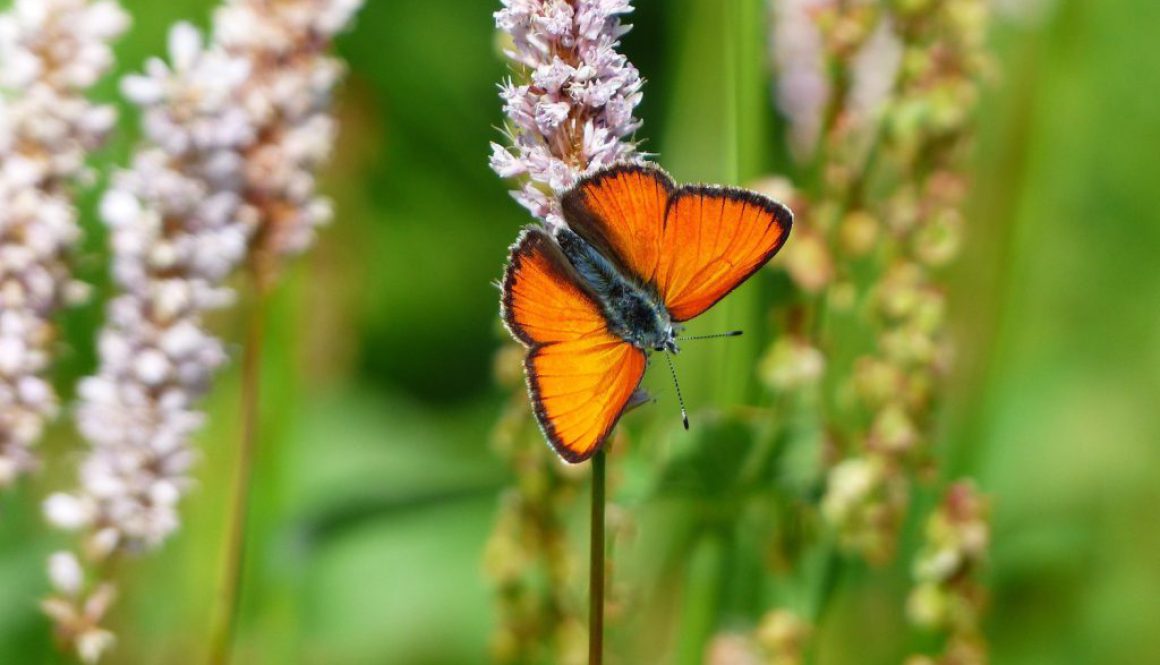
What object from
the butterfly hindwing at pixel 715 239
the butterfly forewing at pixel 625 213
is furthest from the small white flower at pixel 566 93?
the butterfly hindwing at pixel 715 239

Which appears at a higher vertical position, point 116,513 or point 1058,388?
point 1058,388

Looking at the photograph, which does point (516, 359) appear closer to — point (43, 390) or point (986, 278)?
point (43, 390)

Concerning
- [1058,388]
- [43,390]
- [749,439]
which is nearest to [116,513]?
[43,390]

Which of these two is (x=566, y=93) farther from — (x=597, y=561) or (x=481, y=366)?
(x=481, y=366)

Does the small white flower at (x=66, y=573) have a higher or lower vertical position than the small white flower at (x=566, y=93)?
lower

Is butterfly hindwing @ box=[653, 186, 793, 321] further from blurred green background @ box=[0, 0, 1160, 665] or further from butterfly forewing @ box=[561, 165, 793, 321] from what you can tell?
blurred green background @ box=[0, 0, 1160, 665]

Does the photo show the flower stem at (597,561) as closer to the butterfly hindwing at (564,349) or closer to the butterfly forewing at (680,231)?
the butterfly hindwing at (564,349)
